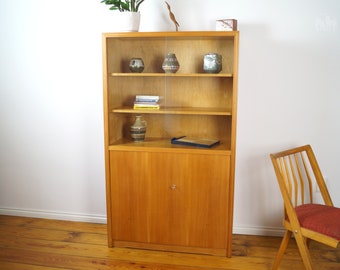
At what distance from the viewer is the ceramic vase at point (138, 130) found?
2.43 m

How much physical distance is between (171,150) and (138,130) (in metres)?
0.32

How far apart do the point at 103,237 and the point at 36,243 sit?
494mm

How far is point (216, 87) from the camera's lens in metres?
2.47

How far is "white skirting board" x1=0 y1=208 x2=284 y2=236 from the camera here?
262cm

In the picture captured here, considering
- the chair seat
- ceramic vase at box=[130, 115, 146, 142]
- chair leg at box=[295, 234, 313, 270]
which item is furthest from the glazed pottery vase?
chair leg at box=[295, 234, 313, 270]

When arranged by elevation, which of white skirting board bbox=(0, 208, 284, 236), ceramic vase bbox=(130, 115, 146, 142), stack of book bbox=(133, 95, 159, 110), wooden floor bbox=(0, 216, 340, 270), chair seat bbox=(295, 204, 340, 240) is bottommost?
wooden floor bbox=(0, 216, 340, 270)

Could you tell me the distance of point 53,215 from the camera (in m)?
2.92

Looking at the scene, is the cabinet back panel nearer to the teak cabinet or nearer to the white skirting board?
the teak cabinet

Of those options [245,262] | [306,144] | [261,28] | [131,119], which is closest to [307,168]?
[306,144]

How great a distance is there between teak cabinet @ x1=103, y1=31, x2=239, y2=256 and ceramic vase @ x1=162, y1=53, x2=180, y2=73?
82 millimetres

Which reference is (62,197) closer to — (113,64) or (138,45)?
(113,64)

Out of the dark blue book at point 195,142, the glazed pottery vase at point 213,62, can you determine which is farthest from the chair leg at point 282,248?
the glazed pottery vase at point 213,62

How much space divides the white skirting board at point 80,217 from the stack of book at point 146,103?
3.46 ft

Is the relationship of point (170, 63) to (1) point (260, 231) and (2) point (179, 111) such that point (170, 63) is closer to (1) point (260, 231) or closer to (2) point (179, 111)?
(2) point (179, 111)
